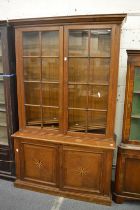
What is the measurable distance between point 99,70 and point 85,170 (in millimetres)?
1191

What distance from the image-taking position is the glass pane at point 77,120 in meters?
2.39

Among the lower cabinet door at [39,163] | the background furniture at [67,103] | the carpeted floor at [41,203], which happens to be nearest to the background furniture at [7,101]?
the background furniture at [67,103]

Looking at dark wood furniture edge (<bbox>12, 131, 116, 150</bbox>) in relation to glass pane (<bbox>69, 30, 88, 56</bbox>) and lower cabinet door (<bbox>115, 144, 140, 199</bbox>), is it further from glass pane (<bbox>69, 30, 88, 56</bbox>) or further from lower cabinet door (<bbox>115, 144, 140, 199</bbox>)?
glass pane (<bbox>69, 30, 88, 56</bbox>)

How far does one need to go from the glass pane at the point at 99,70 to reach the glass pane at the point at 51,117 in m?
0.61

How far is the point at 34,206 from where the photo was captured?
7.65 feet

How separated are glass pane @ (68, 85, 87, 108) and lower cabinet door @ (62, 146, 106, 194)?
1.73 ft

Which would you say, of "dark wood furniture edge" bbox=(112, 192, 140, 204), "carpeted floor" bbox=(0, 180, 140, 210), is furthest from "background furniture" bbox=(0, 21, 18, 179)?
"dark wood furniture edge" bbox=(112, 192, 140, 204)

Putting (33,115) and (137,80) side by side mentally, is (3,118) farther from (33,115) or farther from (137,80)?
(137,80)

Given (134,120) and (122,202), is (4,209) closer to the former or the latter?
(122,202)

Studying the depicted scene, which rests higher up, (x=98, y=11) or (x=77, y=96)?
(x=98, y=11)

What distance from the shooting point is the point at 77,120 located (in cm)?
243

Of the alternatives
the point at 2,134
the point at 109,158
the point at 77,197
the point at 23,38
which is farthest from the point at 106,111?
the point at 2,134

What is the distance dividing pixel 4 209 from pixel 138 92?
2.01 metres

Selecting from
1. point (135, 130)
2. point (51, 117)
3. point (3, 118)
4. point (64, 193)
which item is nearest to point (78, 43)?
point (51, 117)
